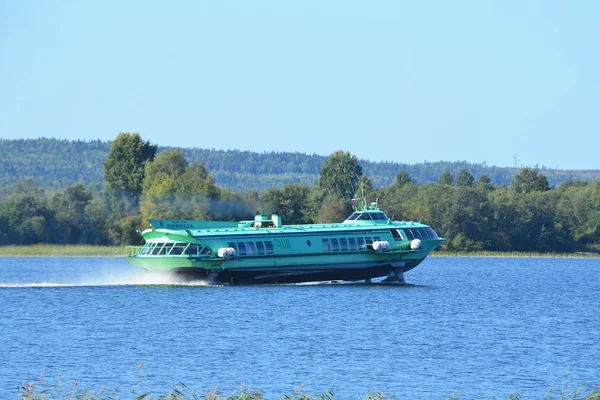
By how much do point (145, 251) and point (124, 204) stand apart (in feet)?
214

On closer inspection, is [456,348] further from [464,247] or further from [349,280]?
[464,247]

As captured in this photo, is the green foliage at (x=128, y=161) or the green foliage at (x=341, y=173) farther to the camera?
the green foliage at (x=341, y=173)

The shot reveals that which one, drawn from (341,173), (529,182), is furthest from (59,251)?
(529,182)

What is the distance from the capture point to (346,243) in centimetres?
6694


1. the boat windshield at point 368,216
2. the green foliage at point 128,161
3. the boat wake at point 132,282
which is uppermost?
the green foliage at point 128,161

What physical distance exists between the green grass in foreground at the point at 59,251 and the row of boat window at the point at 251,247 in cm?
4919

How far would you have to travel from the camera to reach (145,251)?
64.1m

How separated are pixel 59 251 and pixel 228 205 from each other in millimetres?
22443

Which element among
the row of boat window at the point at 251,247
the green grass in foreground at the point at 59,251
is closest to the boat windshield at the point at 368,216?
the row of boat window at the point at 251,247

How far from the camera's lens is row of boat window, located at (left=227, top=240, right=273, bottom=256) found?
6397 cm

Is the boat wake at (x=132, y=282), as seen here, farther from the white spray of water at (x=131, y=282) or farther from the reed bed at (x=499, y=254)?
the reed bed at (x=499, y=254)

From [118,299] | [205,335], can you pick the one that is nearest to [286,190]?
[118,299]

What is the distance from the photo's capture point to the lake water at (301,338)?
35438 mm

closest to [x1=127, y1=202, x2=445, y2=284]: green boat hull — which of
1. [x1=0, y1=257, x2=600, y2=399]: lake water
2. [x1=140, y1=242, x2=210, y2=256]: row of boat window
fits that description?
[x1=140, y1=242, x2=210, y2=256]: row of boat window
